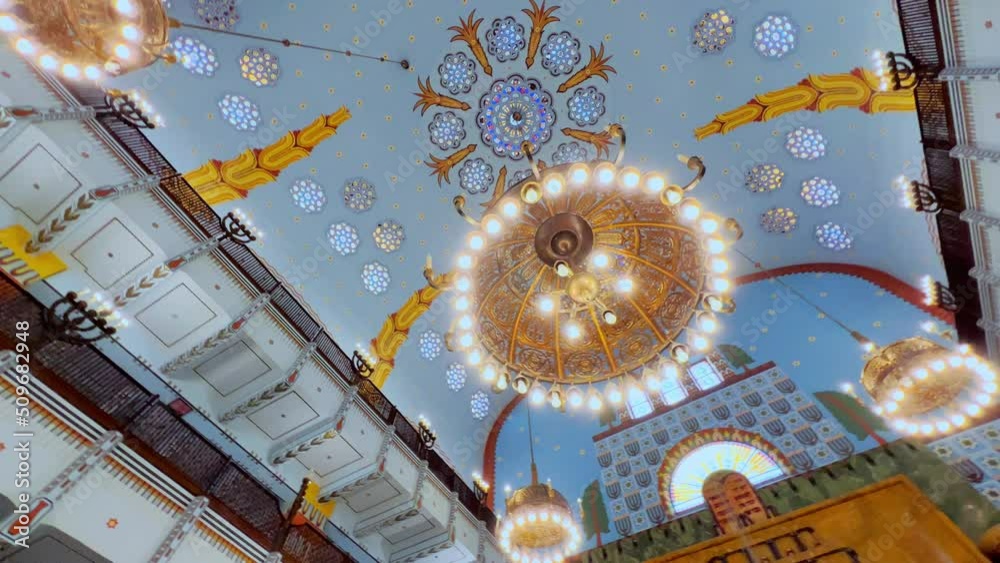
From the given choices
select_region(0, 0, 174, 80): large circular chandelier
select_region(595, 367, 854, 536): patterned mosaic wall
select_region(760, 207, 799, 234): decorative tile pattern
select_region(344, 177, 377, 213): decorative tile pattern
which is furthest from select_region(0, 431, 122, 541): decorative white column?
select_region(760, 207, 799, 234): decorative tile pattern

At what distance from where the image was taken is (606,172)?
18.4 ft

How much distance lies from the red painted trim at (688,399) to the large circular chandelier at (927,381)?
4.59m

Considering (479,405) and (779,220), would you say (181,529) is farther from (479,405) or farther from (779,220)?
(779,220)

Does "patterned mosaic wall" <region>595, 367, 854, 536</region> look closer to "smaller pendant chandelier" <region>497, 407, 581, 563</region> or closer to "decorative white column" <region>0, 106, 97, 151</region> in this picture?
"smaller pendant chandelier" <region>497, 407, 581, 563</region>

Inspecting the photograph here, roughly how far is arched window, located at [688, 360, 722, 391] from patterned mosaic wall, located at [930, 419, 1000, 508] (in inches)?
183

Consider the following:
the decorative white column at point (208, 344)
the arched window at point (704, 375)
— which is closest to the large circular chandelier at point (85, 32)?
the decorative white column at point (208, 344)

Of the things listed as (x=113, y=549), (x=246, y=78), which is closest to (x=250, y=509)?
(x=113, y=549)

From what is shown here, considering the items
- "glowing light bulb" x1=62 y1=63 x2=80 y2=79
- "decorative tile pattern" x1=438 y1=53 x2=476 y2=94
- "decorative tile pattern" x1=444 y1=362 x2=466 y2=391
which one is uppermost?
"decorative tile pattern" x1=438 y1=53 x2=476 y2=94

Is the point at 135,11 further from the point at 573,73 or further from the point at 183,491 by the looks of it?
the point at 573,73

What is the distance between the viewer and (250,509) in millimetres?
7633

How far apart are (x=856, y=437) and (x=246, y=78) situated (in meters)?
15.2

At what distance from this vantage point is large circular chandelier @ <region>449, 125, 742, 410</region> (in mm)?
5836

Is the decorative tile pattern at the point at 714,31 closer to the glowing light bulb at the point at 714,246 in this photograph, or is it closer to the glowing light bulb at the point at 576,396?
the glowing light bulb at the point at 714,246

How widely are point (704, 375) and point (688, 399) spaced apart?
3.35 feet
